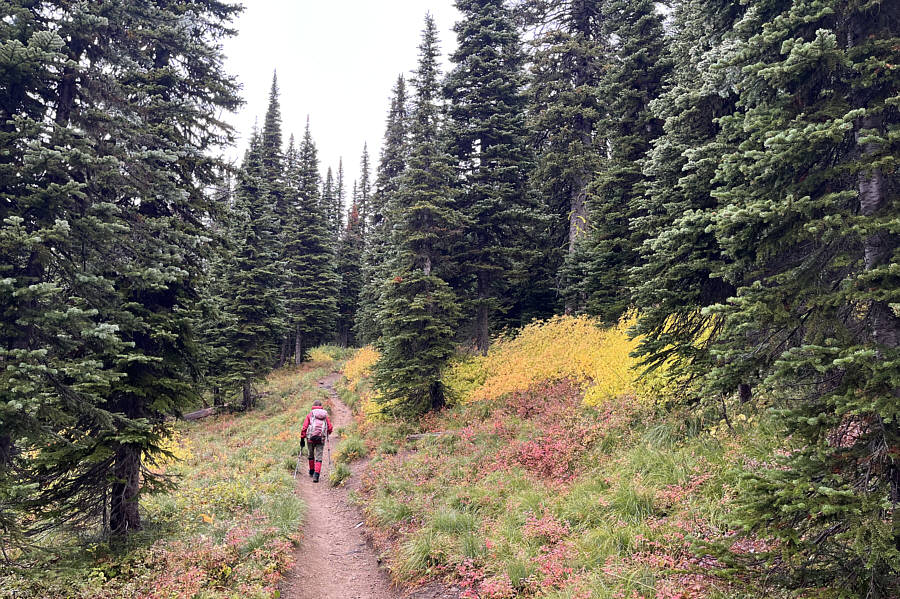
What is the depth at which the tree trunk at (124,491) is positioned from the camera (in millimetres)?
8625

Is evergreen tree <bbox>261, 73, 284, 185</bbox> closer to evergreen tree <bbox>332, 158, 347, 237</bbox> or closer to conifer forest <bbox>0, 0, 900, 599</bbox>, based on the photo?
evergreen tree <bbox>332, 158, 347, 237</bbox>

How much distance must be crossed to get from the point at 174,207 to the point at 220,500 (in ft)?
22.7

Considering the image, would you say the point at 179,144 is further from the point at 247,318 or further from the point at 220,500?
the point at 247,318

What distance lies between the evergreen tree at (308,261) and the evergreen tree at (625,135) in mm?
25903

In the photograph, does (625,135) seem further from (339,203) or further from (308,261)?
(339,203)

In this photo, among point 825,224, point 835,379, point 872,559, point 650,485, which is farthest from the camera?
point 650,485

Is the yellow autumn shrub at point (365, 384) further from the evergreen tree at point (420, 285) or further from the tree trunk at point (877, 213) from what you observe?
the tree trunk at point (877, 213)

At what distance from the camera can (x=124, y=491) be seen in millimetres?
8594

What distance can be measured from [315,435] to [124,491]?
5920 mm

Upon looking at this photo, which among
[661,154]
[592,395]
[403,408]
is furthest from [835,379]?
[403,408]

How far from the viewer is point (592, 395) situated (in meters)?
11.3

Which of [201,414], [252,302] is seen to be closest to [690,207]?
[252,302]

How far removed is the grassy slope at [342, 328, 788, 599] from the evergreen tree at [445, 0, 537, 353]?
7.54 metres

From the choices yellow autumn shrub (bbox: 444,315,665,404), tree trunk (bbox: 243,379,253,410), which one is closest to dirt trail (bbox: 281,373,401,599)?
yellow autumn shrub (bbox: 444,315,665,404)
